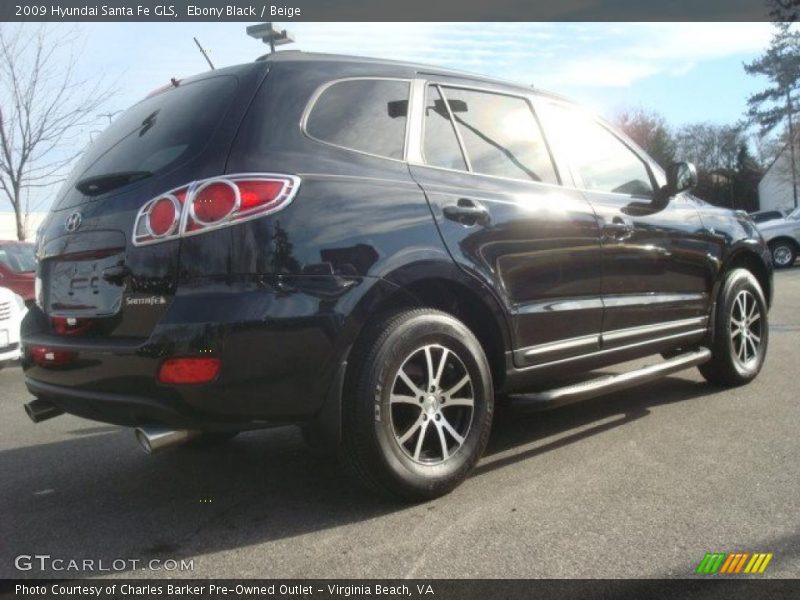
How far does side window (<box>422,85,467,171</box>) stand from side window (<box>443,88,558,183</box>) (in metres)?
0.07

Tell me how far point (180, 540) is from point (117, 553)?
0.23 meters

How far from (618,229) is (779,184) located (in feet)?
208

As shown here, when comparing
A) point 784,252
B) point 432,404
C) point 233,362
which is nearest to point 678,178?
point 432,404

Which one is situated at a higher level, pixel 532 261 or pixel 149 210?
pixel 149 210

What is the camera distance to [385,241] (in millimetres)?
3084

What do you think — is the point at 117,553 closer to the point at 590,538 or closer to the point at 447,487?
the point at 447,487

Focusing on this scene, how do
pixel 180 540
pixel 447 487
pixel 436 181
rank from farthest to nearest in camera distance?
pixel 436 181
pixel 447 487
pixel 180 540

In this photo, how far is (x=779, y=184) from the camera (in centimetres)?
6028

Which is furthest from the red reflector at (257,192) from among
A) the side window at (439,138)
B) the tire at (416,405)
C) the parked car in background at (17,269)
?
the parked car in background at (17,269)

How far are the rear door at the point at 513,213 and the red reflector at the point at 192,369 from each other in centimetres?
116

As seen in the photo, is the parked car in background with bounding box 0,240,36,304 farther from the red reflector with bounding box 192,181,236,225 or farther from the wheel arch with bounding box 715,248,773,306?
the wheel arch with bounding box 715,248,773,306

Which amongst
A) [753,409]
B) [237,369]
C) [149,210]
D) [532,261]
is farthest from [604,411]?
[149,210]

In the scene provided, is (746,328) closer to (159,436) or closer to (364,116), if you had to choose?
(364,116)

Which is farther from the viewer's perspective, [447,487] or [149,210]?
[447,487]
